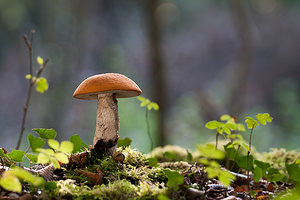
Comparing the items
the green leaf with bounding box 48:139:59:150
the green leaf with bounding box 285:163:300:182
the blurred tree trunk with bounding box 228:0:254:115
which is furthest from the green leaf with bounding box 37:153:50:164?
the blurred tree trunk with bounding box 228:0:254:115

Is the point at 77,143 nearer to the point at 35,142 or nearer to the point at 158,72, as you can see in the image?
the point at 35,142

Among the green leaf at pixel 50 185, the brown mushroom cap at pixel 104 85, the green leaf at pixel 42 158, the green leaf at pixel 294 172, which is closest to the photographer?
the green leaf at pixel 42 158

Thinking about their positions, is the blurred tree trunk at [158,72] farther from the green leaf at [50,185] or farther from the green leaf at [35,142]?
the green leaf at [50,185]

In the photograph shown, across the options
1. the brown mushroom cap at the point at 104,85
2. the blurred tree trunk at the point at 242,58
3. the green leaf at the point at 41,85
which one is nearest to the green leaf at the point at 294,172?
the brown mushroom cap at the point at 104,85

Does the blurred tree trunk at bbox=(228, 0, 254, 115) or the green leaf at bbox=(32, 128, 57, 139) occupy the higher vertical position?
the blurred tree trunk at bbox=(228, 0, 254, 115)

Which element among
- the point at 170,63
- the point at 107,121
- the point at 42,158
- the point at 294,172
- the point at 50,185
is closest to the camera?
the point at 42,158

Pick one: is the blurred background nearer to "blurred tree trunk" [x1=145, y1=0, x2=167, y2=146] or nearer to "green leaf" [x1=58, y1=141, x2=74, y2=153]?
"blurred tree trunk" [x1=145, y1=0, x2=167, y2=146]

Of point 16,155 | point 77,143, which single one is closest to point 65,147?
point 16,155
